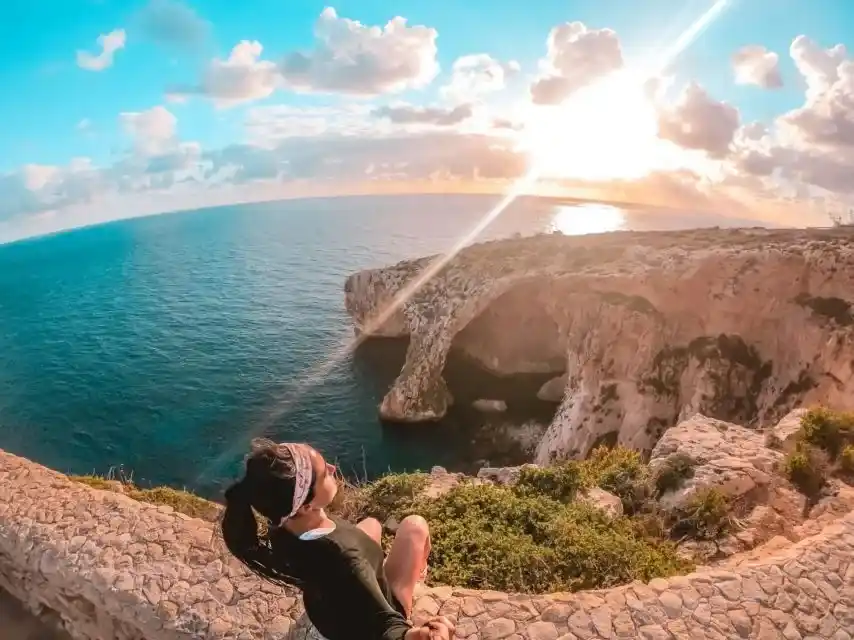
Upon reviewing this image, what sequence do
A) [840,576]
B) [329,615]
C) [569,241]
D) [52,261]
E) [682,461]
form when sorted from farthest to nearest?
[52,261] → [569,241] → [682,461] → [840,576] → [329,615]

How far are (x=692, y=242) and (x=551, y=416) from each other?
1654cm

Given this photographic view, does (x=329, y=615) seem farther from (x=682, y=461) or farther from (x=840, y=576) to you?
(x=682, y=461)

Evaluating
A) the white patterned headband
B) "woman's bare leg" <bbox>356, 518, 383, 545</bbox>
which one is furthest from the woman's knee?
the white patterned headband

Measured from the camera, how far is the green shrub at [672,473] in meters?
13.8

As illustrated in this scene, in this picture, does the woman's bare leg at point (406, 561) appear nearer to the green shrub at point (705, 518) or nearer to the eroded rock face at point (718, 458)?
the green shrub at point (705, 518)

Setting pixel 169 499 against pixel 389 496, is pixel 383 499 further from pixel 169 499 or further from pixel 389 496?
pixel 169 499

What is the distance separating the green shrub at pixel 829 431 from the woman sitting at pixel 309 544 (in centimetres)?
1429

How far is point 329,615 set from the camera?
16.0 ft

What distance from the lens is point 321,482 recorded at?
15.4ft

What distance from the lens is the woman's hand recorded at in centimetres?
499

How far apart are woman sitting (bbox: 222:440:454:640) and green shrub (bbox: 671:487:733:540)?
354 inches

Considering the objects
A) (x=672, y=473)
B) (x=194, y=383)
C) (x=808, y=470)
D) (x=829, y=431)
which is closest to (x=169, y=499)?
(x=672, y=473)

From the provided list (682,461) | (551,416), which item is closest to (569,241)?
(551,416)

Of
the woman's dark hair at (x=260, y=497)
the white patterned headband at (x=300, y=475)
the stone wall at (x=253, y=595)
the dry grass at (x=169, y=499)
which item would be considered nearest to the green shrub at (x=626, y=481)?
the stone wall at (x=253, y=595)
